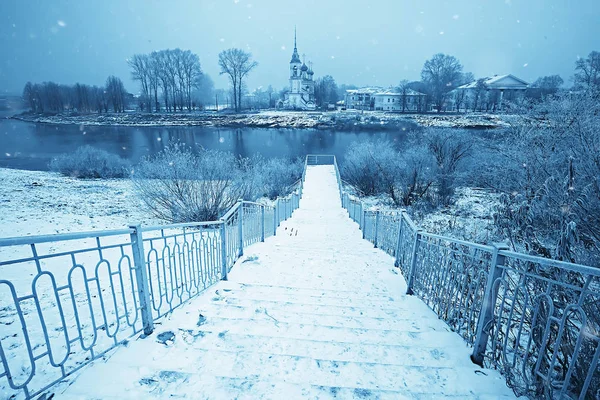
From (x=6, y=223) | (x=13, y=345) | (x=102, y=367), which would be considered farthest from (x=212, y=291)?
(x=6, y=223)

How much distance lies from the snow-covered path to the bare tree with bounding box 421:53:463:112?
77.5 metres

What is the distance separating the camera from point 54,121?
6359 cm

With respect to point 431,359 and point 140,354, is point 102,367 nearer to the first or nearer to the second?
point 140,354

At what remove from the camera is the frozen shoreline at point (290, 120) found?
5017cm

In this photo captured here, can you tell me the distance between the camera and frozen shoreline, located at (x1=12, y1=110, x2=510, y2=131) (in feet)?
165

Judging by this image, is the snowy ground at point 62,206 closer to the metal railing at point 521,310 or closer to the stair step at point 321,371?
the stair step at point 321,371

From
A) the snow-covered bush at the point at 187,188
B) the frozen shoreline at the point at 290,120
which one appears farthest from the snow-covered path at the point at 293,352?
the frozen shoreline at the point at 290,120

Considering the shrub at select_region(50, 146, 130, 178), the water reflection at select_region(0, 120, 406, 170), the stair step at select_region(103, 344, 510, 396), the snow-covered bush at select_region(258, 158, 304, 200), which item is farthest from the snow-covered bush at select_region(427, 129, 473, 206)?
the shrub at select_region(50, 146, 130, 178)

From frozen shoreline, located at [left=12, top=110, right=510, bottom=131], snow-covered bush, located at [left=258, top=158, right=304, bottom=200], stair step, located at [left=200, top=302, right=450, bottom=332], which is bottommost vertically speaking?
snow-covered bush, located at [left=258, top=158, right=304, bottom=200]

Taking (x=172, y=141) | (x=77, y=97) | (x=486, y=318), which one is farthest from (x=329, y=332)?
(x=77, y=97)

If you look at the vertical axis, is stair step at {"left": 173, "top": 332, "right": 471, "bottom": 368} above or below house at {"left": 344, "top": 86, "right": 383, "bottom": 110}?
below

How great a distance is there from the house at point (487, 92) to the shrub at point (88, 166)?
213ft

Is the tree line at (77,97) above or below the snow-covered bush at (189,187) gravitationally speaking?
above

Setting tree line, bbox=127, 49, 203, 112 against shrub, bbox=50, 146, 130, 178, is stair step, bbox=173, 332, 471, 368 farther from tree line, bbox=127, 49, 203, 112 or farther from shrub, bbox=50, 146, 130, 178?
tree line, bbox=127, 49, 203, 112
